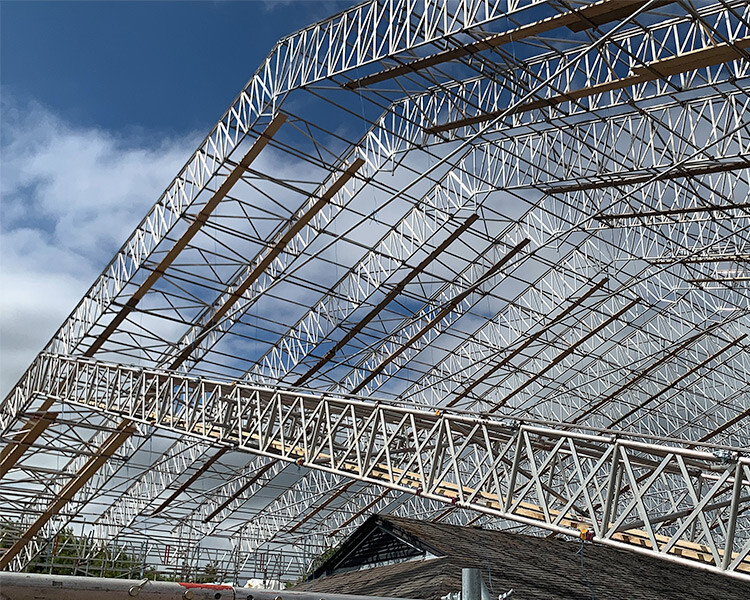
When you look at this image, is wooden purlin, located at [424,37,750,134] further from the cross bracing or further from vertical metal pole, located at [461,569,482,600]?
vertical metal pole, located at [461,569,482,600]

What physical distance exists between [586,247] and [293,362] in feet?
38.1

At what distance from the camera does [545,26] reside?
15750 mm

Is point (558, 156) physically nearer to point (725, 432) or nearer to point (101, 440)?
point (101, 440)

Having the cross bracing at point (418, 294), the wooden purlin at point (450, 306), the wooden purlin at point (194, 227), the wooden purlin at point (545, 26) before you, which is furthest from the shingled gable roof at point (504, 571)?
the wooden purlin at point (545, 26)

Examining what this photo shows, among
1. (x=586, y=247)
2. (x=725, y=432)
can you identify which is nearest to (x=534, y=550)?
(x=586, y=247)

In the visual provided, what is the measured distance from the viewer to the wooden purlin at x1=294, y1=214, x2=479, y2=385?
2436 centimetres

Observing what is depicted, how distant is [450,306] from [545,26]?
13226mm

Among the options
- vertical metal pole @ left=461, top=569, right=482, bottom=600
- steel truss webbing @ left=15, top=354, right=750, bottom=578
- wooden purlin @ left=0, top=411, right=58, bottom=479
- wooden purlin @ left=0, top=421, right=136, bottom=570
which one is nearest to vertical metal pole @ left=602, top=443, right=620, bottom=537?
steel truss webbing @ left=15, top=354, right=750, bottom=578

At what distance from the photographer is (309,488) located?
35.8m

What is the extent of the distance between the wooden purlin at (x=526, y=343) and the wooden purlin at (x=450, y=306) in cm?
409

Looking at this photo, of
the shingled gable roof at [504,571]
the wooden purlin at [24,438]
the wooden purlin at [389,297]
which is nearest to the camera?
the shingled gable roof at [504,571]

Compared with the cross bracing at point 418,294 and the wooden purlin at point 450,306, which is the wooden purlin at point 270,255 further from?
the wooden purlin at point 450,306

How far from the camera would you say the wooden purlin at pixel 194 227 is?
19203mm

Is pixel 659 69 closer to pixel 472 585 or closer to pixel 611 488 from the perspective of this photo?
pixel 611 488
